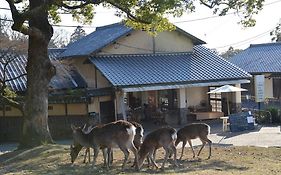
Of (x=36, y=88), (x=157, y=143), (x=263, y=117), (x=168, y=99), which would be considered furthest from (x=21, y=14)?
(x=263, y=117)

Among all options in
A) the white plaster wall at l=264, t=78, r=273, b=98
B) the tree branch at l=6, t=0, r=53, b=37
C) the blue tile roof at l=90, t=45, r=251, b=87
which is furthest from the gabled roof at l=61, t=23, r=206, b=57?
the tree branch at l=6, t=0, r=53, b=37

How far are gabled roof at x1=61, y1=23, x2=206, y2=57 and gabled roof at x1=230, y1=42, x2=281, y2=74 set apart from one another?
881cm

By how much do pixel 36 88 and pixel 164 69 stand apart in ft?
45.0

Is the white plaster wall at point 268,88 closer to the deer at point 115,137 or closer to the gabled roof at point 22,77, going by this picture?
the gabled roof at point 22,77

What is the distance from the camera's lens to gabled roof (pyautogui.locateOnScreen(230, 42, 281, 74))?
128 feet

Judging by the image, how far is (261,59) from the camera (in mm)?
41938

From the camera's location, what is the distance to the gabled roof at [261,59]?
39.0 meters

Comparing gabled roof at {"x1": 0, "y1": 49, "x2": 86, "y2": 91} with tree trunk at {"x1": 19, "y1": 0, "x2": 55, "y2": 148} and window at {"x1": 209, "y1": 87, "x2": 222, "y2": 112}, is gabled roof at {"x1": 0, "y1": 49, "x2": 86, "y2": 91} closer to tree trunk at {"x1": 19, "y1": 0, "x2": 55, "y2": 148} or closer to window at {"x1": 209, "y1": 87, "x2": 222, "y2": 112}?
window at {"x1": 209, "y1": 87, "x2": 222, "y2": 112}

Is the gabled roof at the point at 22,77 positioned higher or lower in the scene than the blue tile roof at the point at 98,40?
lower

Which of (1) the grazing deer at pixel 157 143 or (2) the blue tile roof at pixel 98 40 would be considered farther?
(2) the blue tile roof at pixel 98 40

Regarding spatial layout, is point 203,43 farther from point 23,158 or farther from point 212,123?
point 23,158

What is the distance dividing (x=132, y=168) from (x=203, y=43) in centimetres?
2200

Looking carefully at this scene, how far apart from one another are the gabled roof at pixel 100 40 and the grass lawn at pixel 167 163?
13333 mm

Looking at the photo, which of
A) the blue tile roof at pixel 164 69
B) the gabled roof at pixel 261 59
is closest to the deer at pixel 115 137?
the blue tile roof at pixel 164 69
